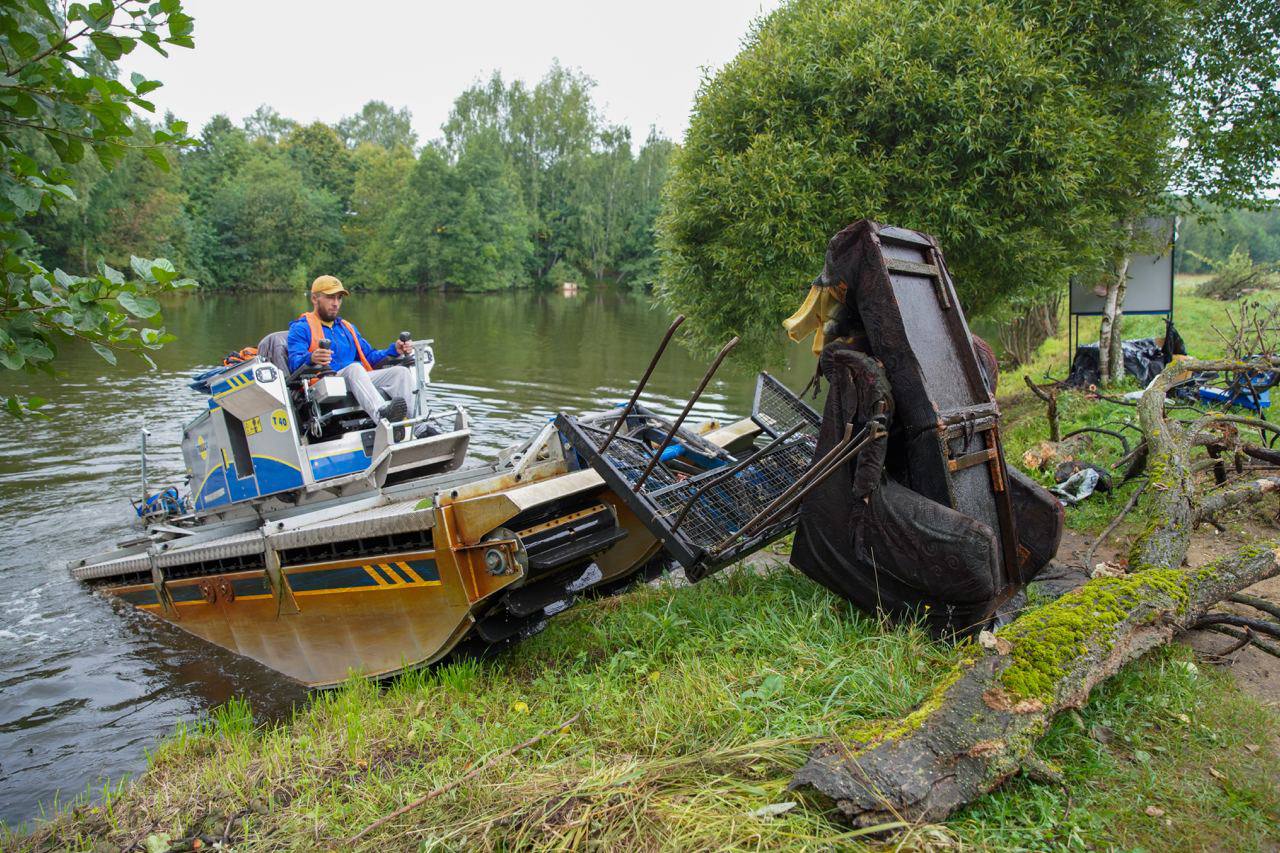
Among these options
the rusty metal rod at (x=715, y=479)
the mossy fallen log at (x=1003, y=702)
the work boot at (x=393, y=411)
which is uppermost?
the work boot at (x=393, y=411)

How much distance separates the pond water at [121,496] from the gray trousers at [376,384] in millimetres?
2233

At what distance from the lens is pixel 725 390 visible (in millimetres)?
19047

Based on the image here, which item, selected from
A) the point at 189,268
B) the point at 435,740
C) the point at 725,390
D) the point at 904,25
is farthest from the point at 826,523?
the point at 189,268

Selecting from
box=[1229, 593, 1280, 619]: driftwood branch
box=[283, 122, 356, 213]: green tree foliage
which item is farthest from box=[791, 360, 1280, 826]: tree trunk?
box=[283, 122, 356, 213]: green tree foliage

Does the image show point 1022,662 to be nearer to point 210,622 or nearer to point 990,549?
point 990,549

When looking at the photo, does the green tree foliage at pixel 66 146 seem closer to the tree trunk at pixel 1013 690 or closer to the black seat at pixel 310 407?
the tree trunk at pixel 1013 690

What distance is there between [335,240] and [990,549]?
73507 millimetres

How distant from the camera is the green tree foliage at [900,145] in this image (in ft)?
29.4

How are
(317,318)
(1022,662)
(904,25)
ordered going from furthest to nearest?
(904,25)
(317,318)
(1022,662)

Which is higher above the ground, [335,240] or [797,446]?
[335,240]

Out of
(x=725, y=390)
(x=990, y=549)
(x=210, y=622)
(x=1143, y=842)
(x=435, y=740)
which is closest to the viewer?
(x=1143, y=842)

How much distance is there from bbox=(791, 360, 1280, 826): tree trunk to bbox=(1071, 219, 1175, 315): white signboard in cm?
981

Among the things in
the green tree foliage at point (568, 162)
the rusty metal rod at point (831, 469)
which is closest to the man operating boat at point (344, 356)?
the rusty metal rod at point (831, 469)

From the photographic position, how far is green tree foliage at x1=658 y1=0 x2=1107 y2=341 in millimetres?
8953
